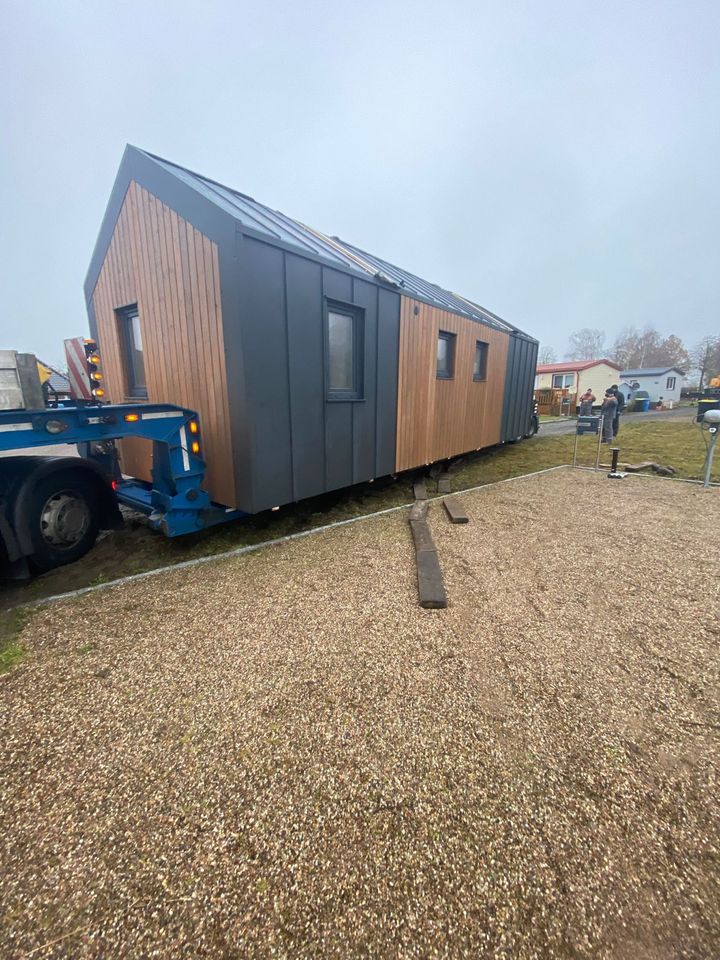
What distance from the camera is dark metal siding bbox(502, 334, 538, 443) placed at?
1019 centimetres

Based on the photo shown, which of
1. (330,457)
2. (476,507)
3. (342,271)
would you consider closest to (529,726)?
(330,457)

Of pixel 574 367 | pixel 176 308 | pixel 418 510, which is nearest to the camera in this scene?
pixel 176 308

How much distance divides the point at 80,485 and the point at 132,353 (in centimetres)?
238

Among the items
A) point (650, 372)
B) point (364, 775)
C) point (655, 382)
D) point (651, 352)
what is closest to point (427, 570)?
point (364, 775)

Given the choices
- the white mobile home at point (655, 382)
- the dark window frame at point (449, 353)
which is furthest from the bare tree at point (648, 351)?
the dark window frame at point (449, 353)

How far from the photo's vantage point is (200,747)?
1.95 m

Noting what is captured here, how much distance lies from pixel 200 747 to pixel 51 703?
97cm

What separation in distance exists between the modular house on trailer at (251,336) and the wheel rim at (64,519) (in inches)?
48.9

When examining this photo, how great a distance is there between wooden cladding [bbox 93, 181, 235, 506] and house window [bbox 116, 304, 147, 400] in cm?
19

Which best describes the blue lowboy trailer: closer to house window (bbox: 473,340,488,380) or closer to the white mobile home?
house window (bbox: 473,340,488,380)

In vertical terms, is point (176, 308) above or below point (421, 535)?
above

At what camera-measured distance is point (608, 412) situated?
10750mm

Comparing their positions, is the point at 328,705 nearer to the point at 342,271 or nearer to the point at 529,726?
the point at 529,726

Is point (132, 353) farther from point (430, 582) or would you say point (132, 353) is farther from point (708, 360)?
point (708, 360)
